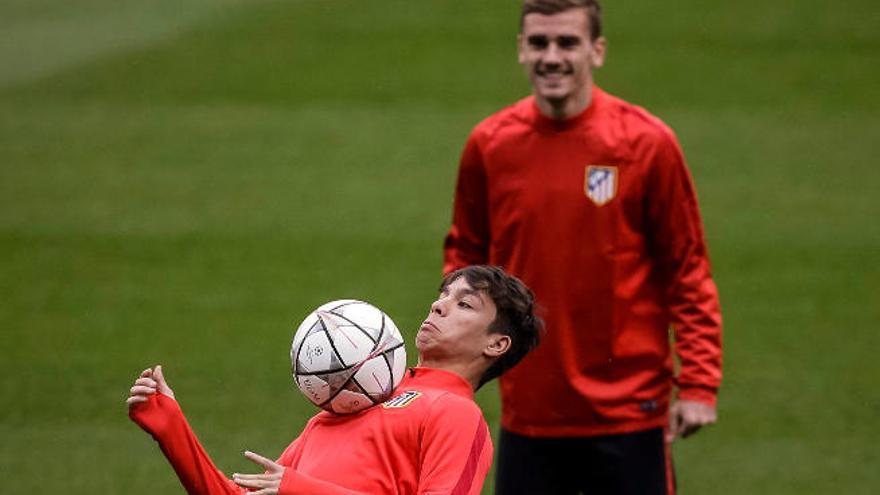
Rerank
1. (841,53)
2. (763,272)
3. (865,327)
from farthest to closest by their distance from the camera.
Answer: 1. (841,53)
2. (763,272)
3. (865,327)

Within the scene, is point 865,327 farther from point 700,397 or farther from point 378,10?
point 378,10

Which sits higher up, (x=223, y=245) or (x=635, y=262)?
(x=635, y=262)

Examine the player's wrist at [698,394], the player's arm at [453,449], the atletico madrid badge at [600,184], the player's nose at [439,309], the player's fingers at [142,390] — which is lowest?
the player's wrist at [698,394]

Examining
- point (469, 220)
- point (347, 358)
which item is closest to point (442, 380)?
point (347, 358)

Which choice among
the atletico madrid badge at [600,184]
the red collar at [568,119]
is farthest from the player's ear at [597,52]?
the atletico madrid badge at [600,184]

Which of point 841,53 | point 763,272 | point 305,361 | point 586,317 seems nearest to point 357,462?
point 305,361

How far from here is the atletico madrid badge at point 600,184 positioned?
6.48 metres

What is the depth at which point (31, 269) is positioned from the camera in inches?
547

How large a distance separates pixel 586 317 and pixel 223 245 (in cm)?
812

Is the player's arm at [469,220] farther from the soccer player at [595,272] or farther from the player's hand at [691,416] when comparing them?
the player's hand at [691,416]

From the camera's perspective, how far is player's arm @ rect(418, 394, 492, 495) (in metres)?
5.02

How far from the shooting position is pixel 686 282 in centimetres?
649

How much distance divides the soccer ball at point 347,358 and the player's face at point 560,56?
1.74 meters

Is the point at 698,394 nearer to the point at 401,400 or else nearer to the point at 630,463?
the point at 630,463
